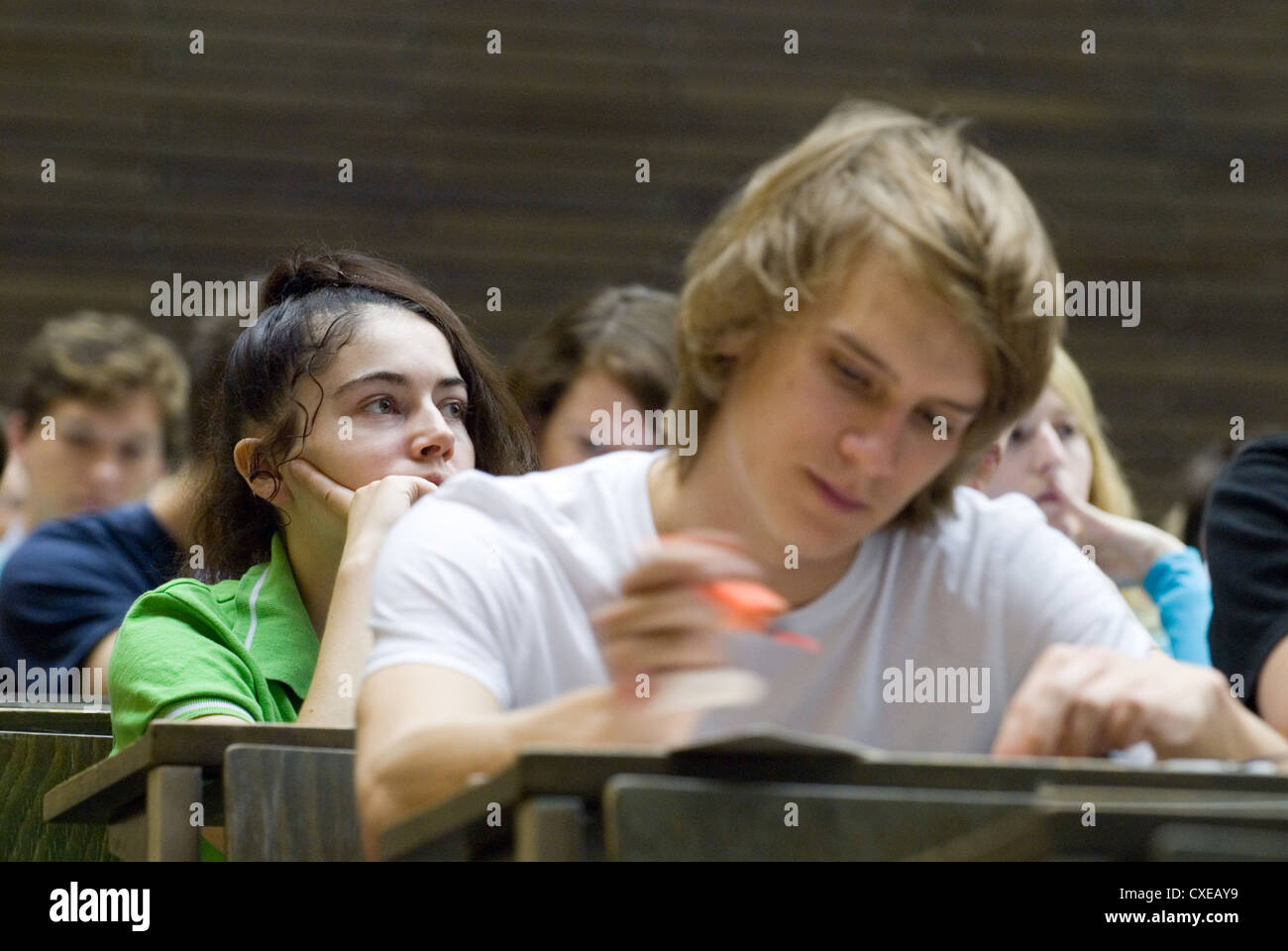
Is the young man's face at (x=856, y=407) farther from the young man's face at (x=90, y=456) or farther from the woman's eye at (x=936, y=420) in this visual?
the young man's face at (x=90, y=456)

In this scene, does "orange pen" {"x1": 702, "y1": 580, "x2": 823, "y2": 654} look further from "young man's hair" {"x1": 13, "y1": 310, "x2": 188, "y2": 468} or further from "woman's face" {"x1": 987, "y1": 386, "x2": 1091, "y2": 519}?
"young man's hair" {"x1": 13, "y1": 310, "x2": 188, "y2": 468}

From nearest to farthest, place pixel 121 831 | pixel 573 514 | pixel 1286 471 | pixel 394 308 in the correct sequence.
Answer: pixel 573 514 → pixel 121 831 → pixel 1286 471 → pixel 394 308

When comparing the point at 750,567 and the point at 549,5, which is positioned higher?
the point at 549,5

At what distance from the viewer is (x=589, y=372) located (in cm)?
315

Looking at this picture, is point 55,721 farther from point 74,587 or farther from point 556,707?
point 556,707

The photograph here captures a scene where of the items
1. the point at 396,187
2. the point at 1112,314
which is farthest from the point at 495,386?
the point at 1112,314

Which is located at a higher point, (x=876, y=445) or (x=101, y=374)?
(x=101, y=374)

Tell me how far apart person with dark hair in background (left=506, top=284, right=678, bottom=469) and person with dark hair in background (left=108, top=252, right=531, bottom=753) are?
0.65 metres

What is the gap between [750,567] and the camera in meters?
1.16

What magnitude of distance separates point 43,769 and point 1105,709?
1.41 m

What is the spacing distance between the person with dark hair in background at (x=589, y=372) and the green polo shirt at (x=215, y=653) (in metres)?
0.93

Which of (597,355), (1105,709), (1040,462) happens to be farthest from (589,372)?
(1105,709)

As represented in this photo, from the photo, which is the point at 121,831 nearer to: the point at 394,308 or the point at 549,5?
the point at 394,308
